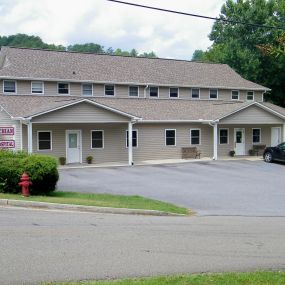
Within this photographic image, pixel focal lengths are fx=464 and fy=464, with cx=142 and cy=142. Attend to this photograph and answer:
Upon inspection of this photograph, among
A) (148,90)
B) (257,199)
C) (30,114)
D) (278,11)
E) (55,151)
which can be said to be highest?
(278,11)

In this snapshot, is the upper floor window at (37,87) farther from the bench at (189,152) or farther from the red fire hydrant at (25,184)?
the red fire hydrant at (25,184)

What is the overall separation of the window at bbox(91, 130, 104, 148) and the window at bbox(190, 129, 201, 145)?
733cm

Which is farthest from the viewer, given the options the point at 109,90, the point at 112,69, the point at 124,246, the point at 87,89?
the point at 112,69

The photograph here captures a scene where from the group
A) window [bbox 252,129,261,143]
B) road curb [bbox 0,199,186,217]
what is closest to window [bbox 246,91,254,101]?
window [bbox 252,129,261,143]

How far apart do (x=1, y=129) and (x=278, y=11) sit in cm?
3882

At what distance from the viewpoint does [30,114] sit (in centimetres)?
2686

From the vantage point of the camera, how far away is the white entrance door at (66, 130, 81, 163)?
30.3 m

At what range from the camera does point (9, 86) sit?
3200 cm

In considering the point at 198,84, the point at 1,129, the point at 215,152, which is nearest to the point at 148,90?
the point at 198,84

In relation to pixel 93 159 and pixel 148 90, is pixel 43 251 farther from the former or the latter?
pixel 148 90

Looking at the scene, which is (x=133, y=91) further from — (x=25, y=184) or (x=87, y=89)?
(x=25, y=184)

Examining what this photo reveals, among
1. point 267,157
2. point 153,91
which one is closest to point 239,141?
point 267,157

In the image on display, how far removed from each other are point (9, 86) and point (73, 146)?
6359 mm

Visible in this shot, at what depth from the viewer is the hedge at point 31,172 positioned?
52.8 ft
